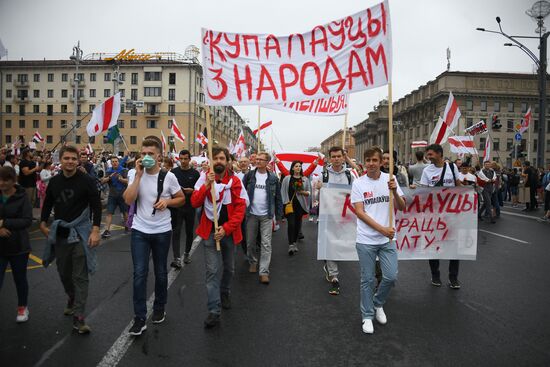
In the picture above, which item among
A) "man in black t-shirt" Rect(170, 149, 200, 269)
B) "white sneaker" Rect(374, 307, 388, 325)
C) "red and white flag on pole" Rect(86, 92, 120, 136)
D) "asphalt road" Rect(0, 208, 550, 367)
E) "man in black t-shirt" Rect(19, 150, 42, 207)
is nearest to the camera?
"asphalt road" Rect(0, 208, 550, 367)

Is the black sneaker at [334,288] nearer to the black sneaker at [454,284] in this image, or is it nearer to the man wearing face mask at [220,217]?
the man wearing face mask at [220,217]

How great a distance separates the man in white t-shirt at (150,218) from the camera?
13.4 ft

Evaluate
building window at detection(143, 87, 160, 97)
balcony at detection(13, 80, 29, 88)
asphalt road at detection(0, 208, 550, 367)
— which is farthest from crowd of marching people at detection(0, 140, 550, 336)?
balcony at detection(13, 80, 29, 88)

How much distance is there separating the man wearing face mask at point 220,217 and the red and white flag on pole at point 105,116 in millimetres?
7885

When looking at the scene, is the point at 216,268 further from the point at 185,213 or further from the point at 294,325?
the point at 185,213

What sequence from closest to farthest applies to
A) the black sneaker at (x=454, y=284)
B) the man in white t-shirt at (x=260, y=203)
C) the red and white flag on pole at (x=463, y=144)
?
the black sneaker at (x=454, y=284), the man in white t-shirt at (x=260, y=203), the red and white flag on pole at (x=463, y=144)

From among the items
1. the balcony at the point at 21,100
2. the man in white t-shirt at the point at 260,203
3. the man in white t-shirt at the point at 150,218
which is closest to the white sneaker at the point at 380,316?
the man in white t-shirt at the point at 260,203

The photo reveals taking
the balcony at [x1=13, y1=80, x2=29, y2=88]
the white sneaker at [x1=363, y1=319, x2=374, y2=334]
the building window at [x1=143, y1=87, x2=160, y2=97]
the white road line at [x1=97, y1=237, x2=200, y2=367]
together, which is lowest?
the white road line at [x1=97, y1=237, x2=200, y2=367]

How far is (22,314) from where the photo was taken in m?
4.28

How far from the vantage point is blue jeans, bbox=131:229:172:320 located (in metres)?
4.03

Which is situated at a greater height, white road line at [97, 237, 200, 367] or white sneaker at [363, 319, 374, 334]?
white sneaker at [363, 319, 374, 334]

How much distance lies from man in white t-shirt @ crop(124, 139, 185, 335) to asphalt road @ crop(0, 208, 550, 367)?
1.27ft

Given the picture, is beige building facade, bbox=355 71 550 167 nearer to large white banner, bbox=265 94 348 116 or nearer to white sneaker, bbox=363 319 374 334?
large white banner, bbox=265 94 348 116

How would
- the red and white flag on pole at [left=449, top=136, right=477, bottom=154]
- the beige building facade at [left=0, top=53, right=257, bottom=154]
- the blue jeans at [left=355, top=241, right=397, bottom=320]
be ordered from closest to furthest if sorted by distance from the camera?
the blue jeans at [left=355, top=241, right=397, bottom=320]
the red and white flag on pole at [left=449, top=136, right=477, bottom=154]
the beige building facade at [left=0, top=53, right=257, bottom=154]
